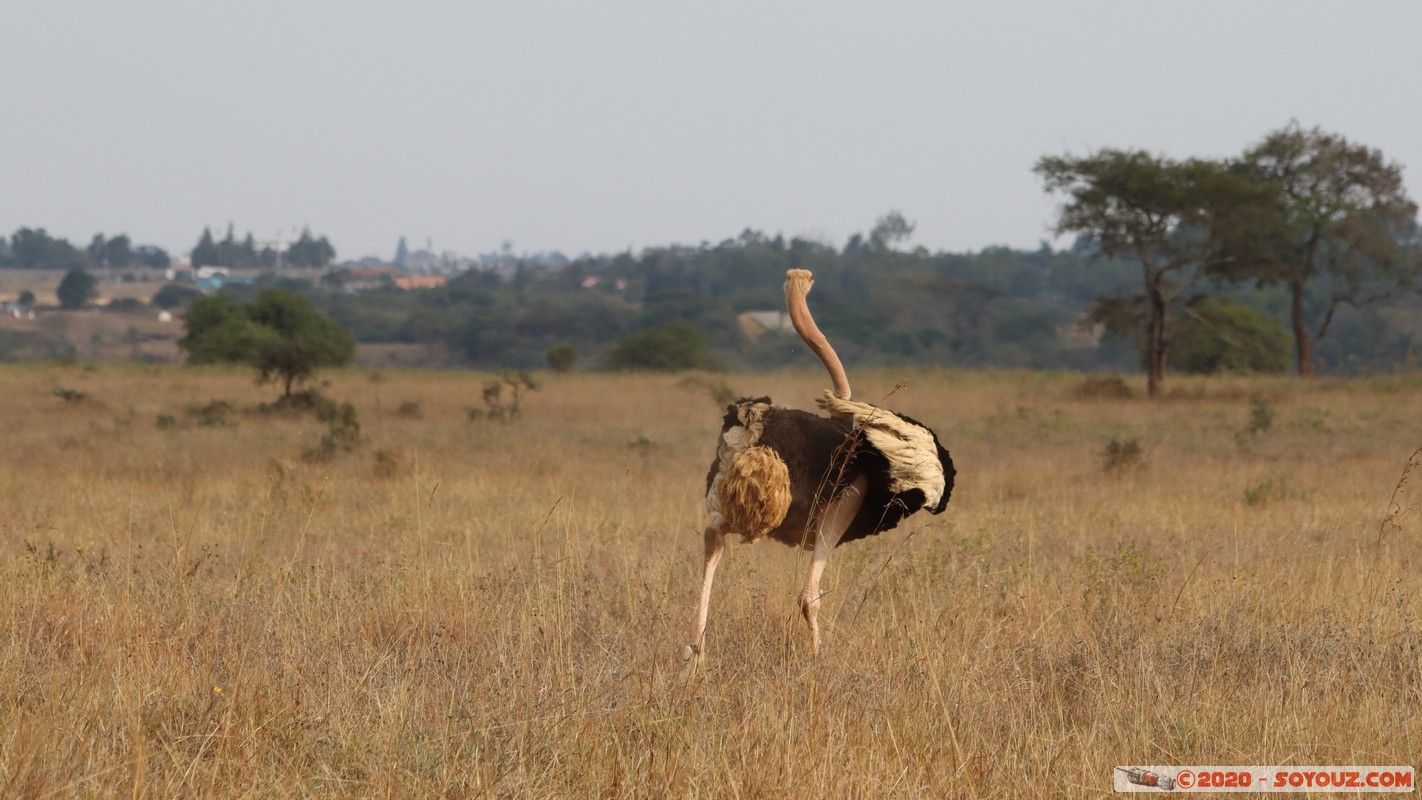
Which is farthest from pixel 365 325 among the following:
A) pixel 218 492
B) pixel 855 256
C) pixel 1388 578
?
pixel 1388 578

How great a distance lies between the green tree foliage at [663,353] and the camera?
39.5 meters

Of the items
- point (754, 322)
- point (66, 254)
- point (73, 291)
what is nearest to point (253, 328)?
point (754, 322)

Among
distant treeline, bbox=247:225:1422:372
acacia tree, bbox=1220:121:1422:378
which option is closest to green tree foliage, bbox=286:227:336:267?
distant treeline, bbox=247:225:1422:372

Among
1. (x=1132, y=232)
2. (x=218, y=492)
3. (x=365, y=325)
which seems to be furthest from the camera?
(x=365, y=325)

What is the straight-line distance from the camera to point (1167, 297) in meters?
23.0

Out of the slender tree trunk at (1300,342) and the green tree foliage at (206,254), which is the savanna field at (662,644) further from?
the green tree foliage at (206,254)

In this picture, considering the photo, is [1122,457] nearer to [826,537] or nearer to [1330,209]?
[826,537]

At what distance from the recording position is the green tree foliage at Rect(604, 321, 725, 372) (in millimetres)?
39469

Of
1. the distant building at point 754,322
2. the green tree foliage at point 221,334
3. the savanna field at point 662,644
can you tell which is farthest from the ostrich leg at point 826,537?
the distant building at point 754,322

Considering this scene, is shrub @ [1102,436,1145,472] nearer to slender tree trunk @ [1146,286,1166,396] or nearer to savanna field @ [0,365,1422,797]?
savanna field @ [0,365,1422,797]

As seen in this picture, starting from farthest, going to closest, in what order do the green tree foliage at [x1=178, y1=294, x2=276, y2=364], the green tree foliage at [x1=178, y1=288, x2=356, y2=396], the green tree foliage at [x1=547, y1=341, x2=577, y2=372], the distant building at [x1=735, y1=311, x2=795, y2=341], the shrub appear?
the distant building at [x1=735, y1=311, x2=795, y2=341] → the green tree foliage at [x1=178, y1=288, x2=356, y2=396] → the green tree foliage at [x1=178, y1=294, x2=276, y2=364] → the green tree foliage at [x1=547, y1=341, x2=577, y2=372] → the shrub

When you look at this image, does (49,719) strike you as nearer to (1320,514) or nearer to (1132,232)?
(1320,514)

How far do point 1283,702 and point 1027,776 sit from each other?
3.30ft

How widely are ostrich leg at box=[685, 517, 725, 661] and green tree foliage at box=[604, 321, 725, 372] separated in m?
34.6
